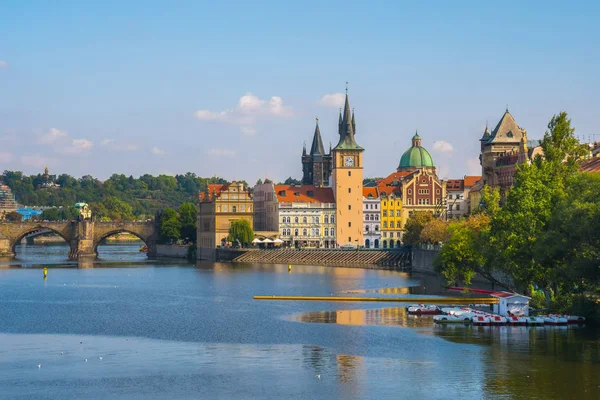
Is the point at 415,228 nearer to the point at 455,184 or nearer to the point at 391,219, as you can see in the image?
the point at 391,219

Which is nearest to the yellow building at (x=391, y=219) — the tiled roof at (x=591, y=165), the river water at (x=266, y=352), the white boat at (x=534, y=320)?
the tiled roof at (x=591, y=165)

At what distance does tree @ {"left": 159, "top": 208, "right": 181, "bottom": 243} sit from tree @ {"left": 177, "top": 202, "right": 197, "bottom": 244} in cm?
106

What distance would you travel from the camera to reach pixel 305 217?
564ft

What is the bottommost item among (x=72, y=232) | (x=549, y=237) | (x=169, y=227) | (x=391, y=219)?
(x=549, y=237)

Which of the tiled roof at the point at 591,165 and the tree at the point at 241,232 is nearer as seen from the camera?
the tiled roof at the point at 591,165

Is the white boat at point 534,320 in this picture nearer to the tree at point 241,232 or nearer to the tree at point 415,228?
the tree at point 415,228

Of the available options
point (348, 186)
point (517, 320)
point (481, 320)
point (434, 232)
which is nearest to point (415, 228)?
point (434, 232)

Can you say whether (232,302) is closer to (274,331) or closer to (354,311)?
(354,311)

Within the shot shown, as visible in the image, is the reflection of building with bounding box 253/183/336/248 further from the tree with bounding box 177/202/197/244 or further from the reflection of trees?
the reflection of trees

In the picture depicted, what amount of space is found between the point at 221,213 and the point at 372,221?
2406 centimetres

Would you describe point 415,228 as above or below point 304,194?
below

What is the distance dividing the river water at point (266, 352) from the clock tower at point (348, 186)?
73295 mm

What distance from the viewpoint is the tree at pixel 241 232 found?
163250 millimetres

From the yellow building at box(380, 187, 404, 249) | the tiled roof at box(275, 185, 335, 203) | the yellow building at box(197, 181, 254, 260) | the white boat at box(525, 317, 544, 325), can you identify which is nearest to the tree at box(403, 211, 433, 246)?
the yellow building at box(380, 187, 404, 249)
